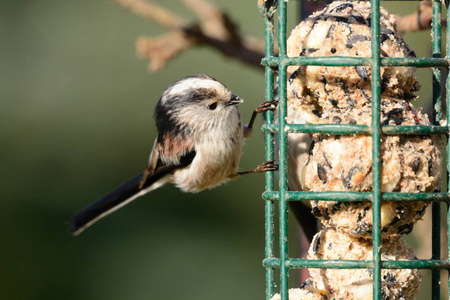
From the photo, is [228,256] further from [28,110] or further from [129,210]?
[28,110]

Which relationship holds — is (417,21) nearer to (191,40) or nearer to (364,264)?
(191,40)

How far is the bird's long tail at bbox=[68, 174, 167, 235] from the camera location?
4285mm

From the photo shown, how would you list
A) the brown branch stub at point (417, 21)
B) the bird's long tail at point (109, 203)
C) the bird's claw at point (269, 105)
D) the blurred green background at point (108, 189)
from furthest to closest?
1. the blurred green background at point (108, 189)
2. the bird's long tail at point (109, 203)
3. the brown branch stub at point (417, 21)
4. the bird's claw at point (269, 105)

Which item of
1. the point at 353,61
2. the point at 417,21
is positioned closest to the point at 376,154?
the point at 353,61

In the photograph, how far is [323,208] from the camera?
2.42 metres

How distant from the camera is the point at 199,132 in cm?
369

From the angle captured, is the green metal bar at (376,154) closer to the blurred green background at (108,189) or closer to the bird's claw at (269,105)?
the bird's claw at (269,105)

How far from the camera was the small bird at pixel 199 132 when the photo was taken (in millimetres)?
3588

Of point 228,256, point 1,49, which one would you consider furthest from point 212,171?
point 1,49

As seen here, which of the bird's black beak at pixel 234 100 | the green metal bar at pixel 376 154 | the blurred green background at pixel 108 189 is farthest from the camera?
the blurred green background at pixel 108 189

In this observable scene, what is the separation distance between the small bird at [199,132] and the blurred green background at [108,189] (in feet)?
4.48

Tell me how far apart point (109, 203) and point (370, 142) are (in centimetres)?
229

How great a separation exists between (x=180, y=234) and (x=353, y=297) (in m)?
3.10

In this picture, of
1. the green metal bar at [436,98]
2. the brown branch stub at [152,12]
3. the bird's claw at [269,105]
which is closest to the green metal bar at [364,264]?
the green metal bar at [436,98]
